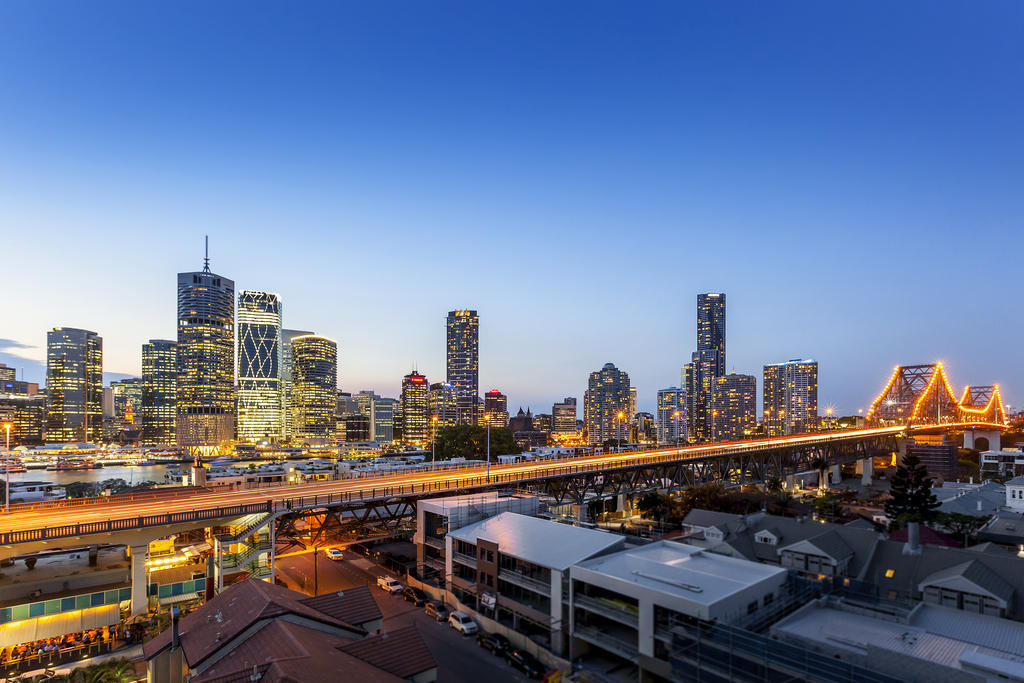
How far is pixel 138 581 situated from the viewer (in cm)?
3769

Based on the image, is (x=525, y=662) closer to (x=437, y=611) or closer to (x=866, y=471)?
(x=437, y=611)

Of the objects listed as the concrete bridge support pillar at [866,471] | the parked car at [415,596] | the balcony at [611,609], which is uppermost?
the balcony at [611,609]

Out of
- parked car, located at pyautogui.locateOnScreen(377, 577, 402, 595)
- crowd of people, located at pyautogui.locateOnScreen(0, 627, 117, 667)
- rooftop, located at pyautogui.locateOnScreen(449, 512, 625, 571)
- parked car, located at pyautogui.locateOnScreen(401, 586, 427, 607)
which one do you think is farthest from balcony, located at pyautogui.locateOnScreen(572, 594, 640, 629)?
crowd of people, located at pyautogui.locateOnScreen(0, 627, 117, 667)

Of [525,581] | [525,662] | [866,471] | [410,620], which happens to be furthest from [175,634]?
[866,471]

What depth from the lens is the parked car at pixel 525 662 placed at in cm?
3250

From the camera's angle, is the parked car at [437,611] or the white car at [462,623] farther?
the parked car at [437,611]

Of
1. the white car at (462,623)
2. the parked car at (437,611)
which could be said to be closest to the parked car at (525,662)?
the white car at (462,623)

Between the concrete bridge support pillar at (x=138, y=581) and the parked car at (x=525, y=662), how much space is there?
25213 millimetres

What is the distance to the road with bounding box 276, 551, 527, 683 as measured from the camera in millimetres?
32281

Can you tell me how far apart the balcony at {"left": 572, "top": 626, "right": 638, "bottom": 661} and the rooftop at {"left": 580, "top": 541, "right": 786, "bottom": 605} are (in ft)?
11.8

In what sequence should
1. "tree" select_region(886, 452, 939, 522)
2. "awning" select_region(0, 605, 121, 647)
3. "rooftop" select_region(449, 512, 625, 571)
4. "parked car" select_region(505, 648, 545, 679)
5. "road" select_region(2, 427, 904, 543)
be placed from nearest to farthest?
"parked car" select_region(505, 648, 545, 679) → "awning" select_region(0, 605, 121, 647) → "rooftop" select_region(449, 512, 625, 571) → "road" select_region(2, 427, 904, 543) → "tree" select_region(886, 452, 939, 522)

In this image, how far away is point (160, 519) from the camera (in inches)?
1499

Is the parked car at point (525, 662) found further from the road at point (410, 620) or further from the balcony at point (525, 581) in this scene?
the balcony at point (525, 581)

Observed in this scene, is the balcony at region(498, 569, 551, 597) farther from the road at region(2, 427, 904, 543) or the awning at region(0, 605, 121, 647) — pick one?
the awning at region(0, 605, 121, 647)
